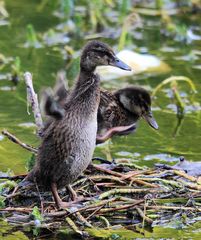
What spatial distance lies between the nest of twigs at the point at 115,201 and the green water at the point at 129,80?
2.43 feet

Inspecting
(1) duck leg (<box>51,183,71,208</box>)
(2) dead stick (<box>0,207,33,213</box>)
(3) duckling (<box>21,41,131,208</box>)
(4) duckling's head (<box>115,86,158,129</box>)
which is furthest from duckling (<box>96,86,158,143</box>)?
(2) dead stick (<box>0,207,33,213</box>)

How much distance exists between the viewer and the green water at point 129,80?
8312 millimetres

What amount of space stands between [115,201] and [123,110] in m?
1.25

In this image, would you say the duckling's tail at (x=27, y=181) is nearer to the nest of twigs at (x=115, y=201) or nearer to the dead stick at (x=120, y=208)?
the nest of twigs at (x=115, y=201)

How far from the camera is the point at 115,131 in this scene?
759 centimetres

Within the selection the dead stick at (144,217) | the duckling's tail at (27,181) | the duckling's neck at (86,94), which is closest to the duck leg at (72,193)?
the duckling's tail at (27,181)

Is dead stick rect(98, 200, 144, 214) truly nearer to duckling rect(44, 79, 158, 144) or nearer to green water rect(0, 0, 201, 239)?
duckling rect(44, 79, 158, 144)

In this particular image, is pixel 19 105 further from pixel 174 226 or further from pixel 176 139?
pixel 174 226

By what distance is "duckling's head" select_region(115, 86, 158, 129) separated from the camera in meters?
7.59

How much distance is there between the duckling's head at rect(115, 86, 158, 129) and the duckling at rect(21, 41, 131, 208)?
906 millimetres

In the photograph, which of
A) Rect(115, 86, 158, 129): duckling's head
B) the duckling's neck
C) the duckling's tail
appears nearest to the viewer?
the duckling's neck

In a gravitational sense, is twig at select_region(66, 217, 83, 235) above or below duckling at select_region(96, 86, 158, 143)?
below

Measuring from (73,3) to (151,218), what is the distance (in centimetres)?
665

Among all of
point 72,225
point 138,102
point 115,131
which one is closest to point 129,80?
point 138,102
